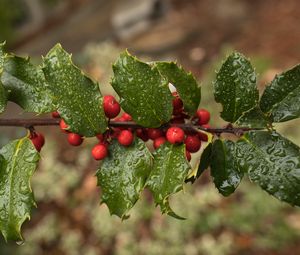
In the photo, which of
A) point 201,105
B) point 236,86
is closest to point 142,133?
point 236,86

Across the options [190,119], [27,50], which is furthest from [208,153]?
[27,50]

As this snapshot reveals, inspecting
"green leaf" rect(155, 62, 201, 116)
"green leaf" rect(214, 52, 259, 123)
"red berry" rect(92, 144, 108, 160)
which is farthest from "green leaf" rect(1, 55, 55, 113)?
"green leaf" rect(214, 52, 259, 123)

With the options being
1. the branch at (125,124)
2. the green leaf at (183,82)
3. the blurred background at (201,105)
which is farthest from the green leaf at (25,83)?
the blurred background at (201,105)

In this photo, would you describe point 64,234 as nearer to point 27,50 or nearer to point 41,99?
point 41,99

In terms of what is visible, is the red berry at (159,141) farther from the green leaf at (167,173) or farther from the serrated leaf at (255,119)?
the serrated leaf at (255,119)

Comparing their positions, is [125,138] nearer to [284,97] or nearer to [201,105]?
[284,97]

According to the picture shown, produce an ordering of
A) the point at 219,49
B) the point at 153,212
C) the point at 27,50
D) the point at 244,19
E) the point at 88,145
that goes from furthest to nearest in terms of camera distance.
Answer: the point at 27,50 → the point at 244,19 → the point at 219,49 → the point at 88,145 → the point at 153,212
